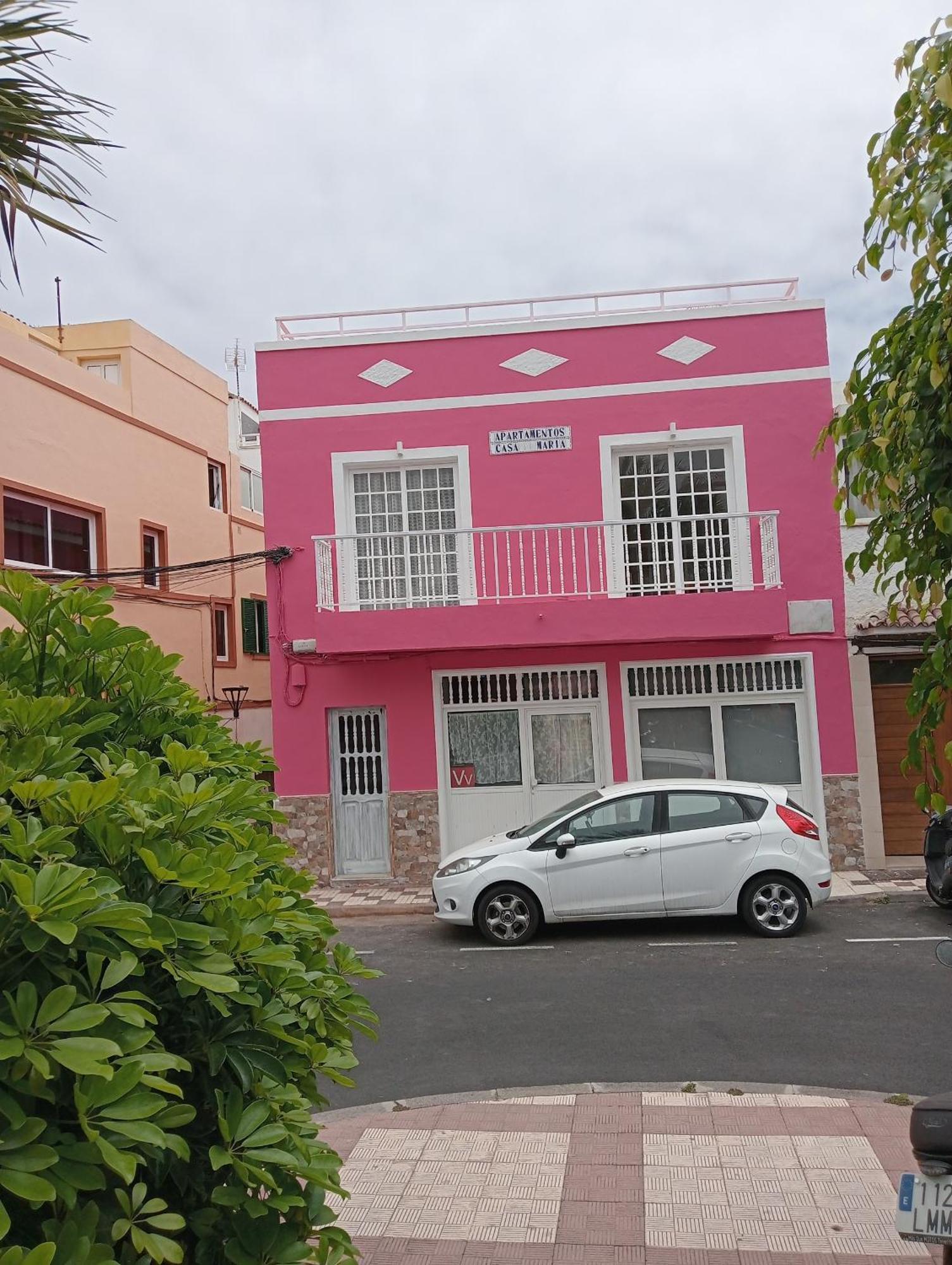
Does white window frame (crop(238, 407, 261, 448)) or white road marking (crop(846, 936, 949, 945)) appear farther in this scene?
white window frame (crop(238, 407, 261, 448))

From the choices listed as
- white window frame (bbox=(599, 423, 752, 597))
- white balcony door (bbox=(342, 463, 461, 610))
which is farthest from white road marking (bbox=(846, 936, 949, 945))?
white balcony door (bbox=(342, 463, 461, 610))

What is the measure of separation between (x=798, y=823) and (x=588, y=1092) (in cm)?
465

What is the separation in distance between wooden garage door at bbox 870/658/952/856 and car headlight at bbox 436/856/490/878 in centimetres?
627

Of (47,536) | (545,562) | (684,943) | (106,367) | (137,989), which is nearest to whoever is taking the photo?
(137,989)

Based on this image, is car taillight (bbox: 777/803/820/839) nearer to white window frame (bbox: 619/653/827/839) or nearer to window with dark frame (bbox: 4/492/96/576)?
white window frame (bbox: 619/653/827/839)

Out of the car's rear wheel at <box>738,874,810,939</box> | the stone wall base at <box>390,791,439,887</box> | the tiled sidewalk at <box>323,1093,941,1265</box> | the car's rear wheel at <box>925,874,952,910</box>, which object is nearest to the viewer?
the tiled sidewalk at <box>323,1093,941,1265</box>

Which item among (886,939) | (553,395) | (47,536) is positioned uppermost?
(553,395)

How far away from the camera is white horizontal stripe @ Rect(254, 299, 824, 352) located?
1372cm

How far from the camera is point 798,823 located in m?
10.0

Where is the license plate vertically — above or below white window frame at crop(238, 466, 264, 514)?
below

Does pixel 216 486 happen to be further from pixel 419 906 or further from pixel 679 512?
pixel 419 906

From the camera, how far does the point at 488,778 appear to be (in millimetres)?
13867

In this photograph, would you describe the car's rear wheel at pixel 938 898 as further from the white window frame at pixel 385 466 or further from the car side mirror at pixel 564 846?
the white window frame at pixel 385 466

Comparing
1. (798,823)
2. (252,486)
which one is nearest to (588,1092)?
(798,823)
